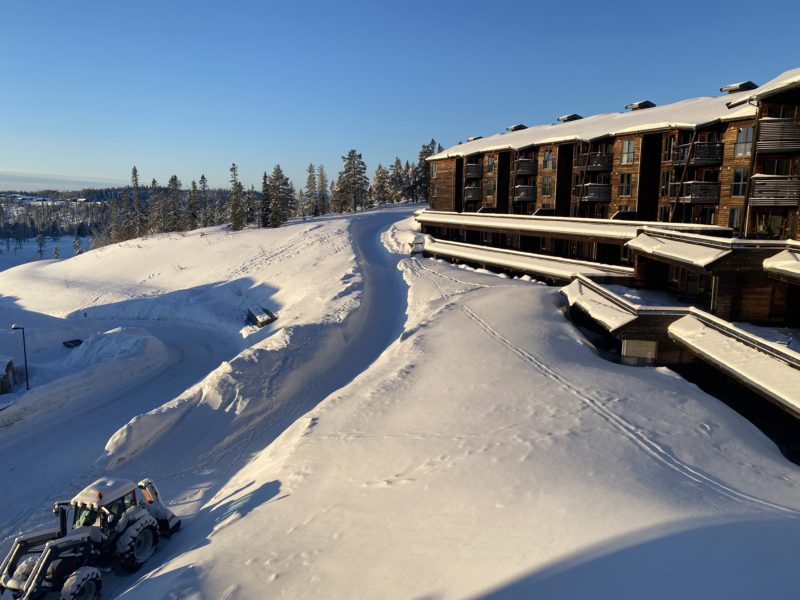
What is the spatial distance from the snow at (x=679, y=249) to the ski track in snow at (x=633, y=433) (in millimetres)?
7006

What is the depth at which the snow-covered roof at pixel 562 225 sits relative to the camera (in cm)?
2748

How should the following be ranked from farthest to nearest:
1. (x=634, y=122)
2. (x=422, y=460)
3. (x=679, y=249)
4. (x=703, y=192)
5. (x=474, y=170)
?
1. (x=474, y=170)
2. (x=634, y=122)
3. (x=703, y=192)
4. (x=679, y=249)
5. (x=422, y=460)

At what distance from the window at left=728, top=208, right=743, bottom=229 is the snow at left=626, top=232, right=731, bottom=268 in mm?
4268

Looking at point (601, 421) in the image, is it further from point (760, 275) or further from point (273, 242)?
point (273, 242)

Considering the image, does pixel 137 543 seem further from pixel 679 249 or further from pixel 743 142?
pixel 743 142

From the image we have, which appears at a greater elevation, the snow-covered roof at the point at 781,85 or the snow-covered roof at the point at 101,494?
the snow-covered roof at the point at 781,85

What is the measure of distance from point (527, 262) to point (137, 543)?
1091 inches

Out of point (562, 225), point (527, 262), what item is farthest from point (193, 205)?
point (562, 225)

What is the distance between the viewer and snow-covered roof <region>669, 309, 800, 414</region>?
1445cm

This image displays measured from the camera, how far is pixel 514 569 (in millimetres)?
8359

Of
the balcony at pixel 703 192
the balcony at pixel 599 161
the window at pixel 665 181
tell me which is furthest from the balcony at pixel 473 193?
the balcony at pixel 703 192

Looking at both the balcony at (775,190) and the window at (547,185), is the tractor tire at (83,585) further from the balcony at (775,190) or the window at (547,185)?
the window at (547,185)

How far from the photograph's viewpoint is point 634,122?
32.9 metres

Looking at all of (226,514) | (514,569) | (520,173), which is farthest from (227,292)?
(514,569)
